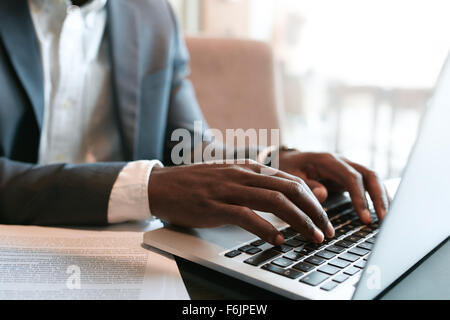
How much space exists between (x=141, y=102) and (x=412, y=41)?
1681 mm

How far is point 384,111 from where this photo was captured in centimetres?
241

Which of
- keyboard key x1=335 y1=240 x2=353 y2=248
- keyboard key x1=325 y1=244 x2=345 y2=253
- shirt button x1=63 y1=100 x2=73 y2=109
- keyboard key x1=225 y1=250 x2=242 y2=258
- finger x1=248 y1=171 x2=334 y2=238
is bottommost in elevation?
keyboard key x1=335 y1=240 x2=353 y2=248

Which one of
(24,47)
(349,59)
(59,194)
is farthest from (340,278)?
(349,59)

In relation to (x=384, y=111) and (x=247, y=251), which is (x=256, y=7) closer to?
(x=384, y=111)

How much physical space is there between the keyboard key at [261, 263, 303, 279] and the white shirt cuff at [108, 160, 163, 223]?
0.22 m

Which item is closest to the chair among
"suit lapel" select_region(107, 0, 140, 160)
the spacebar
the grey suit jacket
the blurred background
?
the grey suit jacket

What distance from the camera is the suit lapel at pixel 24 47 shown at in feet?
2.42

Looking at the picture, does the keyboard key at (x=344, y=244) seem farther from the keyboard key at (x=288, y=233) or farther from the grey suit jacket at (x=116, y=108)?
the grey suit jacket at (x=116, y=108)

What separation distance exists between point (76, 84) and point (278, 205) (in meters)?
0.72

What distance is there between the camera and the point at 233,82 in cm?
130

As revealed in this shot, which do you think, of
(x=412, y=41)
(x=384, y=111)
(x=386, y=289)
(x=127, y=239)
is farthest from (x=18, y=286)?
(x=384, y=111)

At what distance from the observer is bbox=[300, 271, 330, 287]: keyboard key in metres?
0.32

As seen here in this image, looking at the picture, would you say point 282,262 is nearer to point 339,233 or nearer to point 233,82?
point 339,233

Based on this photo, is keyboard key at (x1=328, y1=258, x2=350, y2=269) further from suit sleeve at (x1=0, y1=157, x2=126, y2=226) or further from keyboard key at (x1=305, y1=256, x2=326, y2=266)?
suit sleeve at (x1=0, y1=157, x2=126, y2=226)
